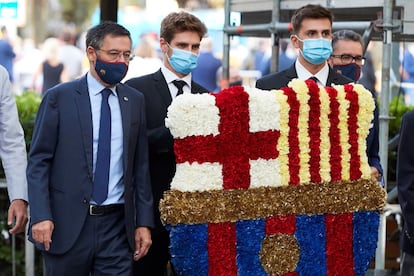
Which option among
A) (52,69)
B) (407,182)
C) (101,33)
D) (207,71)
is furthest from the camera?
(52,69)

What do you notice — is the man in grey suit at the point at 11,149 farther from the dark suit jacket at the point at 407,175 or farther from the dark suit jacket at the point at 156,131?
the dark suit jacket at the point at 407,175

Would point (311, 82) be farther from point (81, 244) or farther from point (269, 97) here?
point (81, 244)

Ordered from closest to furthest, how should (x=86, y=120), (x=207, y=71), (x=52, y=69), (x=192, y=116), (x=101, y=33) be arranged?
(x=192, y=116) → (x=86, y=120) → (x=101, y=33) → (x=207, y=71) → (x=52, y=69)

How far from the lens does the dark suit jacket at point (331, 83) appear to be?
21.6ft

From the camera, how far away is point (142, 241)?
20.0 feet

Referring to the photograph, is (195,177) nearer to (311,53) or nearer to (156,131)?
(156,131)

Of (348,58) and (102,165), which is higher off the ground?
(348,58)

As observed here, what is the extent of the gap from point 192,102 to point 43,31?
27.8 meters

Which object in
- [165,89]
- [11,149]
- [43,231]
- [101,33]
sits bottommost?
[43,231]

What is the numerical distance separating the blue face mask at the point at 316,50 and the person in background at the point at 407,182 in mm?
638

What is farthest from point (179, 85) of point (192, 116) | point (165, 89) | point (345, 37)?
point (345, 37)

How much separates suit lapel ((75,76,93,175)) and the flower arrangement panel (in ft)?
1.69

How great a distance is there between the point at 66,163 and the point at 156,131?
2.22ft

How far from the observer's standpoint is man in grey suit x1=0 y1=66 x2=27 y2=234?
600cm
